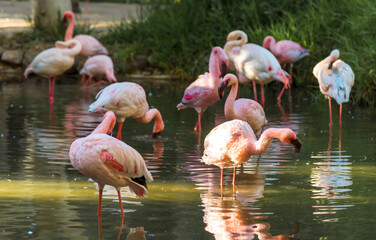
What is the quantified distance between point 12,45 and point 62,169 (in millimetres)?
10713

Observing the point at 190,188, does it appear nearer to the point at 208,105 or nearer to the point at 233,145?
the point at 233,145

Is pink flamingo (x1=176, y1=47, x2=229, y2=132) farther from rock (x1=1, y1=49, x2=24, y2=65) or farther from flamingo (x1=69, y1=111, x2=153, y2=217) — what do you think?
rock (x1=1, y1=49, x2=24, y2=65)

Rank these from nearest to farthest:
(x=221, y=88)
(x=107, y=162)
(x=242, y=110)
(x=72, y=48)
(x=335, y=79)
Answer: (x=107, y=162) → (x=221, y=88) → (x=242, y=110) → (x=335, y=79) → (x=72, y=48)

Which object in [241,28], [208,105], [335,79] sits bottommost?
[208,105]

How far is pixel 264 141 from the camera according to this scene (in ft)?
19.4

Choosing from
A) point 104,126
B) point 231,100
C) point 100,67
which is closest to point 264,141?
point 104,126

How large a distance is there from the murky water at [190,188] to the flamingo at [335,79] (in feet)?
1.32

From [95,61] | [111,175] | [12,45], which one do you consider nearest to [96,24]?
[12,45]

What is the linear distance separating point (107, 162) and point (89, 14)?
17.4 meters

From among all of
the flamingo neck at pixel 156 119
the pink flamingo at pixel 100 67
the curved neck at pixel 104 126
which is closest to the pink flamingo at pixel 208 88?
the flamingo neck at pixel 156 119

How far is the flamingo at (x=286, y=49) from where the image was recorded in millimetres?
13070

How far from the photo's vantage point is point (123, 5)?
85.1ft

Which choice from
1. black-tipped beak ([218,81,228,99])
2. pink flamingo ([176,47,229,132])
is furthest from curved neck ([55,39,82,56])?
black-tipped beak ([218,81,228,99])

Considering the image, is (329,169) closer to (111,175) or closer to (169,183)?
(169,183)
